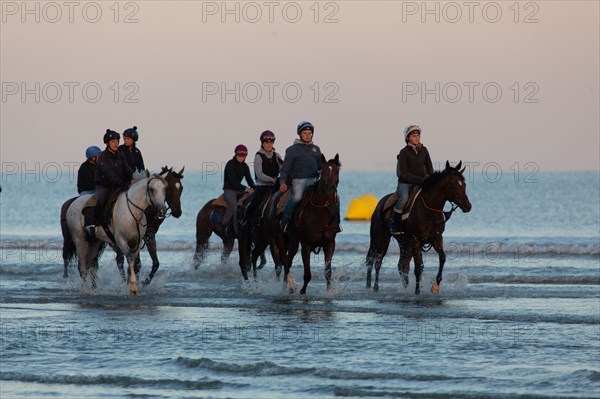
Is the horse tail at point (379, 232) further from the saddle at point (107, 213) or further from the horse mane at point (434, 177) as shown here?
the saddle at point (107, 213)

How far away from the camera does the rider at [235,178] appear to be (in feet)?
73.7

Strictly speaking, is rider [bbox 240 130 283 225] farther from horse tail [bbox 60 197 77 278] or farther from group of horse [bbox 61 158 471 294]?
horse tail [bbox 60 197 77 278]

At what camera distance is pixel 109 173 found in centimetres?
1956

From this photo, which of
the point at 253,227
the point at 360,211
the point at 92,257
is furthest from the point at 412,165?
the point at 360,211

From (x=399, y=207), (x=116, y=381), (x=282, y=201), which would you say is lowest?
(x=116, y=381)

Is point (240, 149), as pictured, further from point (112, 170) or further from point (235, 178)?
point (112, 170)

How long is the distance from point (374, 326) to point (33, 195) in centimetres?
10282

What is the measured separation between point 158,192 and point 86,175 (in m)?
3.16

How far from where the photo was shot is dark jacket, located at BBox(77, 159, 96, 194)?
2139 cm

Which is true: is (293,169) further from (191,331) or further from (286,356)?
(286,356)

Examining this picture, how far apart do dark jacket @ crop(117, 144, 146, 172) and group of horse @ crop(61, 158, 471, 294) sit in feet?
3.39

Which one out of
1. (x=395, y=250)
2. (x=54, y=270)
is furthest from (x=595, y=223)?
(x=54, y=270)

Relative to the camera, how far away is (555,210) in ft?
252

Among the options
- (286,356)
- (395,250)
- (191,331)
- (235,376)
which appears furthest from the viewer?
(395,250)
